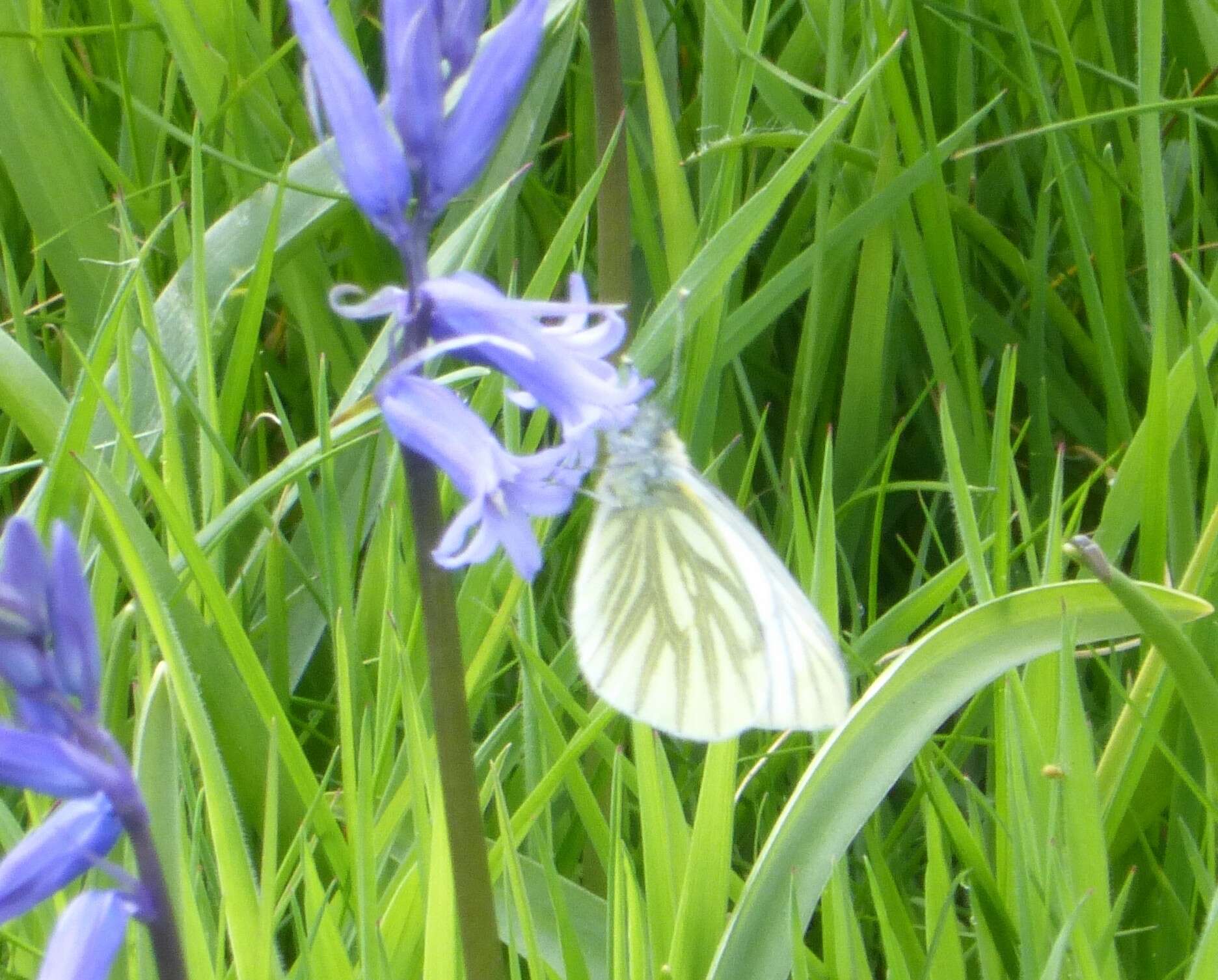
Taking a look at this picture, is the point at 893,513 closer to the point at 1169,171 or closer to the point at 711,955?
the point at 1169,171

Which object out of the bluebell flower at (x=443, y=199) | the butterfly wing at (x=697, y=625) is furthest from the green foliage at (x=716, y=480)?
the bluebell flower at (x=443, y=199)

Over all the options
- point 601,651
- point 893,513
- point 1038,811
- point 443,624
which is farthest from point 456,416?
point 893,513

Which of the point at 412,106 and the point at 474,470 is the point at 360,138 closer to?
the point at 412,106

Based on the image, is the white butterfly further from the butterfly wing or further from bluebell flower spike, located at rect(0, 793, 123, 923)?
bluebell flower spike, located at rect(0, 793, 123, 923)

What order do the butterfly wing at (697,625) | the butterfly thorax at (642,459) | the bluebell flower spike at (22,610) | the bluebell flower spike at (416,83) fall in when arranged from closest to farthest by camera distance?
the bluebell flower spike at (22,610)
the bluebell flower spike at (416,83)
the butterfly wing at (697,625)
the butterfly thorax at (642,459)

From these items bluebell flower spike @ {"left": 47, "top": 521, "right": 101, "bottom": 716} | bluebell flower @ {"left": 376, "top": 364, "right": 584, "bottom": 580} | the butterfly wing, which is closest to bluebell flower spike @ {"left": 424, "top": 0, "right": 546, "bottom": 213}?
bluebell flower @ {"left": 376, "top": 364, "right": 584, "bottom": 580}

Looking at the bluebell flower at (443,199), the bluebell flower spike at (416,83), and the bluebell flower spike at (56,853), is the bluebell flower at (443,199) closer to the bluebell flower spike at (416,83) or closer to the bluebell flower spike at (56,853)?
the bluebell flower spike at (416,83)
